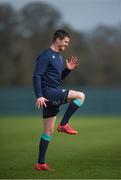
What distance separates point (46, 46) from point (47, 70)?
23.1 m

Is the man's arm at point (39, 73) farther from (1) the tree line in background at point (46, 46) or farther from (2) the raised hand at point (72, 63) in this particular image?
(1) the tree line in background at point (46, 46)

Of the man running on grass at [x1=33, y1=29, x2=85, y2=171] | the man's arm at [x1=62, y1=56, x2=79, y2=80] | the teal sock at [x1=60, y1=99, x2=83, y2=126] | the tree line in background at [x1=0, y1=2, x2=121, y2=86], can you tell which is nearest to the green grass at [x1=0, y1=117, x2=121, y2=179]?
the man running on grass at [x1=33, y1=29, x2=85, y2=171]

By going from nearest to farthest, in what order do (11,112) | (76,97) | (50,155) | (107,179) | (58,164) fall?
1. (107,179)
2. (76,97)
3. (58,164)
4. (50,155)
5. (11,112)

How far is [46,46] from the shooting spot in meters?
29.6

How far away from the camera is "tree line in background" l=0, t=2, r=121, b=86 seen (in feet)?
93.8

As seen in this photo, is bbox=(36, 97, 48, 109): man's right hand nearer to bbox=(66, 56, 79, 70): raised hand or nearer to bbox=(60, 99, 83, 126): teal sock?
bbox=(60, 99, 83, 126): teal sock

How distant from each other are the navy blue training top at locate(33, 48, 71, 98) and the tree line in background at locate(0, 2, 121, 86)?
70.7 feet

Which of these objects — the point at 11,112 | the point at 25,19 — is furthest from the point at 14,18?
the point at 11,112

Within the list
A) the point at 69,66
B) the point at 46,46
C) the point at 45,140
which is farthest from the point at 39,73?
the point at 46,46

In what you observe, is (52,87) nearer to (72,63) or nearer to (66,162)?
(72,63)

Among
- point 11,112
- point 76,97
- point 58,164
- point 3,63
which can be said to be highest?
point 76,97

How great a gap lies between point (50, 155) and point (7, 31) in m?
21.4

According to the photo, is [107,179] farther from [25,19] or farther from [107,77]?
[107,77]

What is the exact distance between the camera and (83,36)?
99.1 ft
